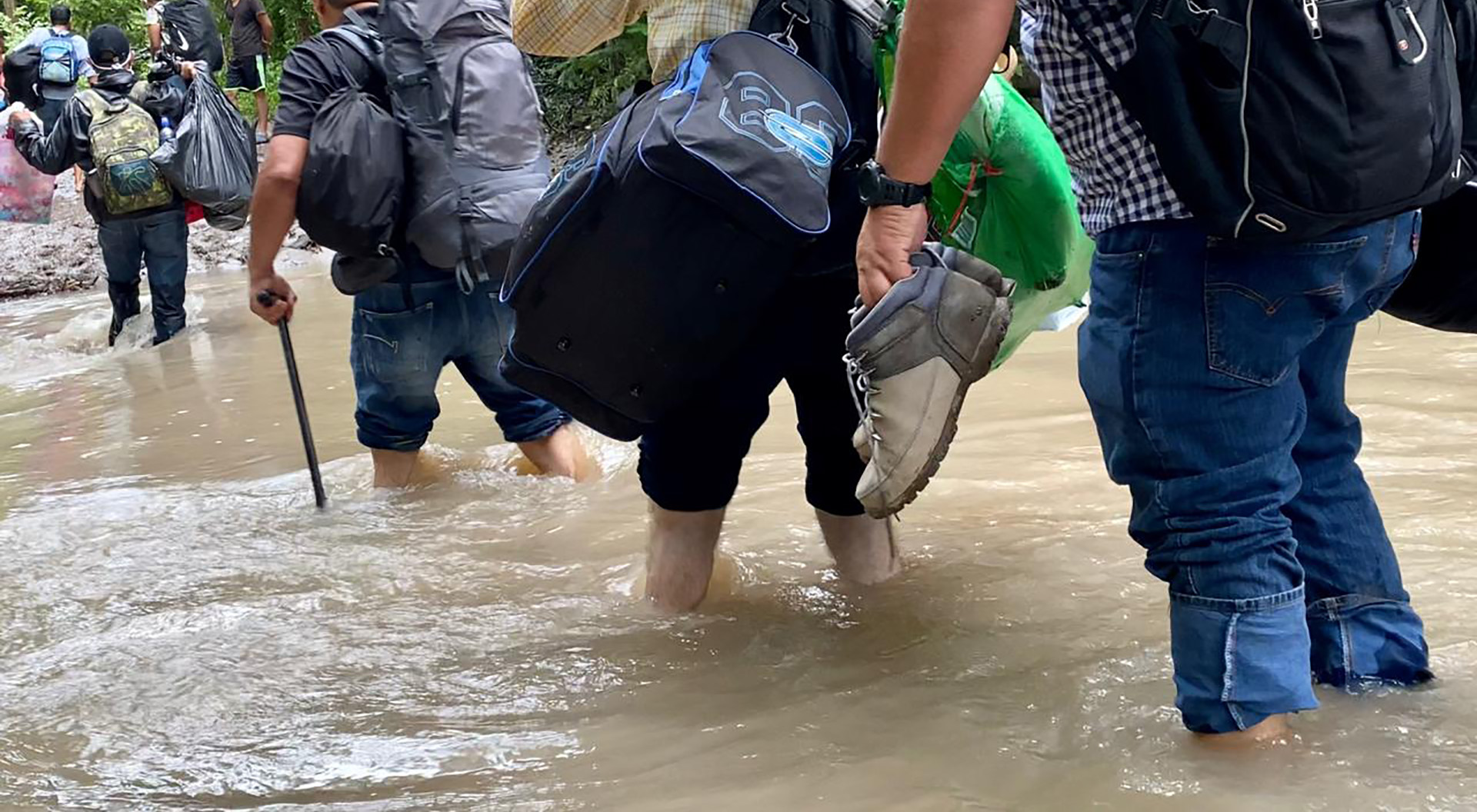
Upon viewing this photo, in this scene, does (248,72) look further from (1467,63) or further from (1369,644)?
(1467,63)

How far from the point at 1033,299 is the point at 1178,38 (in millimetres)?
880

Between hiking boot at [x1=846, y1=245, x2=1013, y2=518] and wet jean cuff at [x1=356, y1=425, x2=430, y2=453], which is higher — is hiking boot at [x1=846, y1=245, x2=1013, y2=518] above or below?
above

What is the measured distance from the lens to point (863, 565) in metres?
3.21

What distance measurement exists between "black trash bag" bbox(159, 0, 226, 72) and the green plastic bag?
26.3ft

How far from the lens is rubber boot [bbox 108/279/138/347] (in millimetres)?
8445

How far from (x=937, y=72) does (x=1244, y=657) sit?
0.94 meters

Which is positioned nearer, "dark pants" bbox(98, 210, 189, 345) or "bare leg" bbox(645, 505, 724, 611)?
"bare leg" bbox(645, 505, 724, 611)

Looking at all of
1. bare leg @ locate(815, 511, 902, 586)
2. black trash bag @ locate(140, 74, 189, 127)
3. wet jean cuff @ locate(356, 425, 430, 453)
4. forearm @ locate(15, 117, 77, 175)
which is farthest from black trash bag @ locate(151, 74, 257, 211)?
bare leg @ locate(815, 511, 902, 586)

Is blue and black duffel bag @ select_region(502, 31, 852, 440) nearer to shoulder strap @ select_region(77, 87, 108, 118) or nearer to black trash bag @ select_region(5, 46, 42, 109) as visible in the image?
shoulder strap @ select_region(77, 87, 108, 118)

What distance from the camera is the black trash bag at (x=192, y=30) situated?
31.7 feet

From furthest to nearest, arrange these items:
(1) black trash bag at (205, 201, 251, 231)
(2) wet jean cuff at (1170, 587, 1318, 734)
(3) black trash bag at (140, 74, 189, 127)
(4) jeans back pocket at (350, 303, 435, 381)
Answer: (3) black trash bag at (140, 74, 189, 127), (1) black trash bag at (205, 201, 251, 231), (4) jeans back pocket at (350, 303, 435, 381), (2) wet jean cuff at (1170, 587, 1318, 734)

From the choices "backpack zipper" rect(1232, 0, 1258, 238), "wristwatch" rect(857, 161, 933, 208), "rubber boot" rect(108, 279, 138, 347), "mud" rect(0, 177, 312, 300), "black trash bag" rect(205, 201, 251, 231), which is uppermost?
"backpack zipper" rect(1232, 0, 1258, 238)

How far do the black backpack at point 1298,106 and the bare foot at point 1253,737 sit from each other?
29.9 inches

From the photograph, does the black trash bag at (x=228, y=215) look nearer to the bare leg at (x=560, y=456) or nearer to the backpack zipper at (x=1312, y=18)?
the bare leg at (x=560, y=456)
